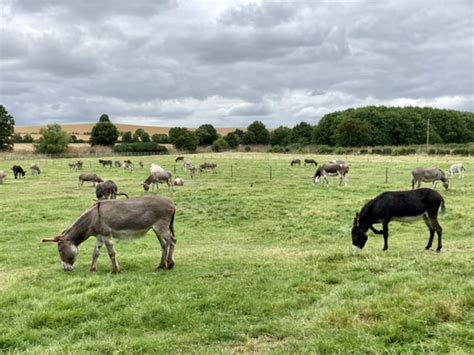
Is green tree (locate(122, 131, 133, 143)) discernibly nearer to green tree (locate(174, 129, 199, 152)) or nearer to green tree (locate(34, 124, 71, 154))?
green tree (locate(174, 129, 199, 152))

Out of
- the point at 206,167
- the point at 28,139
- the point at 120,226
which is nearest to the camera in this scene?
the point at 120,226

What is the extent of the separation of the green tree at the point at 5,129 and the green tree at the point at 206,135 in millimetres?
57006

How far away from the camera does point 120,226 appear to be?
35.5ft

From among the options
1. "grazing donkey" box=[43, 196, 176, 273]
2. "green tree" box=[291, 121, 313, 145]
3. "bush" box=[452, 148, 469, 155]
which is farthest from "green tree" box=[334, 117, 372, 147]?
"grazing donkey" box=[43, 196, 176, 273]

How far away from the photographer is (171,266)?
436 inches

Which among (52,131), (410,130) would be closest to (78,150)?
(52,131)

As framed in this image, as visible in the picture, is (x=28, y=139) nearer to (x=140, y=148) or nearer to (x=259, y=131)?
(x=140, y=148)

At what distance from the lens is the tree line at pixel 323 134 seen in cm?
12169

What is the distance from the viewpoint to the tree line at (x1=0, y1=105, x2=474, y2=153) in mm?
121688

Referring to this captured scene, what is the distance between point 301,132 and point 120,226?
150794 mm

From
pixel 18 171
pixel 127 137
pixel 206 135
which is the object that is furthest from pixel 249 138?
pixel 18 171

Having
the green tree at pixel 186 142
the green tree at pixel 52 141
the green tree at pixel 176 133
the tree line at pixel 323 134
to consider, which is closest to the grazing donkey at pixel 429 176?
the tree line at pixel 323 134

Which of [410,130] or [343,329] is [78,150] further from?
[343,329]

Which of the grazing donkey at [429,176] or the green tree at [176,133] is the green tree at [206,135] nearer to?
the green tree at [176,133]
